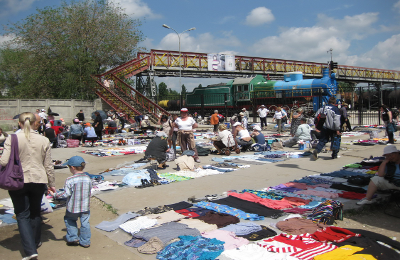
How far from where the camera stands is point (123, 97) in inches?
1130

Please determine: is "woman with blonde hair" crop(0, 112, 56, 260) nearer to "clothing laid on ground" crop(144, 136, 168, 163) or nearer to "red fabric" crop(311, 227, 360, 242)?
"red fabric" crop(311, 227, 360, 242)

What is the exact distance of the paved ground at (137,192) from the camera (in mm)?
4199

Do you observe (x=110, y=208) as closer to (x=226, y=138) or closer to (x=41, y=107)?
(x=226, y=138)

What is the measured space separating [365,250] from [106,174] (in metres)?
6.75

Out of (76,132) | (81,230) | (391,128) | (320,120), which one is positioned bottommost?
(81,230)

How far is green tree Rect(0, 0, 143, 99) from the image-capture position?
100 ft

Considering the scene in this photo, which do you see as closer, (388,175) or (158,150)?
(388,175)

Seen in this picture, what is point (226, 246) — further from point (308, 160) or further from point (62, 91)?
point (62, 91)

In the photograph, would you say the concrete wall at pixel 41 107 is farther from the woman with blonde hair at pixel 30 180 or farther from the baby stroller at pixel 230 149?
the woman with blonde hair at pixel 30 180

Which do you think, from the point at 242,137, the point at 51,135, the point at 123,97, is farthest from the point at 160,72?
the point at 242,137

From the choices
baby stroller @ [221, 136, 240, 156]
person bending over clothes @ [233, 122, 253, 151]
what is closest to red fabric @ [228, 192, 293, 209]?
baby stroller @ [221, 136, 240, 156]

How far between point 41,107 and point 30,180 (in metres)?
23.7

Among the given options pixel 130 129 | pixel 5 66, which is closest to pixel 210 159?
pixel 130 129

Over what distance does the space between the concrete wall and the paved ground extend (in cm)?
1479
